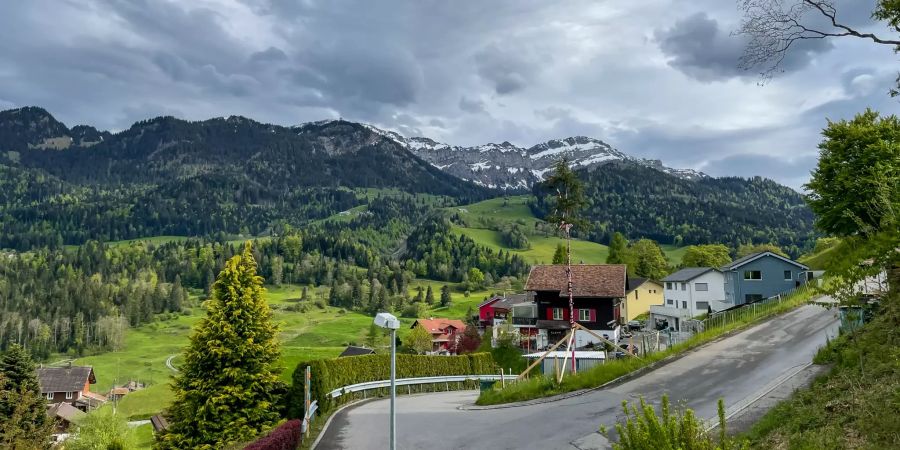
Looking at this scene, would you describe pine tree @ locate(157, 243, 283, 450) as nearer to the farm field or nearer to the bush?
the bush

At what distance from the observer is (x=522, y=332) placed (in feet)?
219

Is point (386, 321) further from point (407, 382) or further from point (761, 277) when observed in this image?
point (761, 277)

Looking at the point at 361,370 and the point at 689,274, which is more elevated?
the point at 689,274

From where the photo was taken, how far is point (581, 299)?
60.3m

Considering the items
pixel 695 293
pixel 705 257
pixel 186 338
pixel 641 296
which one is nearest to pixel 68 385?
pixel 186 338

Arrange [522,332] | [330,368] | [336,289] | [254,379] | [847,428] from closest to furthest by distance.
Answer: [847,428], [254,379], [330,368], [522,332], [336,289]

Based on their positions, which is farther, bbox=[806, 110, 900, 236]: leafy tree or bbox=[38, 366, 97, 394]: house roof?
bbox=[38, 366, 97, 394]: house roof

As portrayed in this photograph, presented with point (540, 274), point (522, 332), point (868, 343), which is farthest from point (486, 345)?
point (868, 343)

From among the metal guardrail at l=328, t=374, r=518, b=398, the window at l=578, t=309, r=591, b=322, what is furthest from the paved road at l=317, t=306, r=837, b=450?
the window at l=578, t=309, r=591, b=322

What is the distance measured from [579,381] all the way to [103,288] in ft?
687

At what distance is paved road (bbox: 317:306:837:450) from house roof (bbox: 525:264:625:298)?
3077 centimetres

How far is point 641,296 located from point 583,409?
6690 centimetres

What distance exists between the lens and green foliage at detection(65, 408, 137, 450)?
42.2 meters

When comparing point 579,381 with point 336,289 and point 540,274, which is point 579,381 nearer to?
point 540,274
